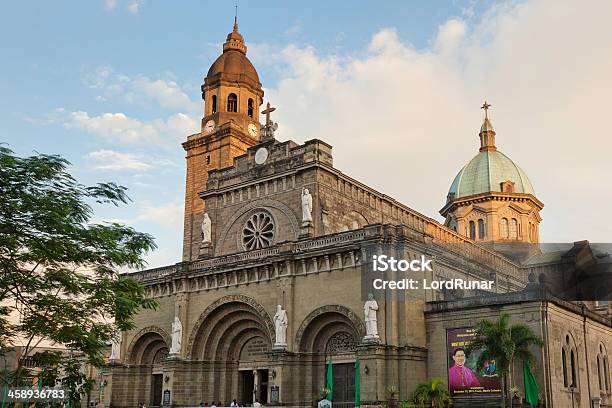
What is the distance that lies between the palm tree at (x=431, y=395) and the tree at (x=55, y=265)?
15.8m

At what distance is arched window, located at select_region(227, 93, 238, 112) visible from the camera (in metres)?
55.5

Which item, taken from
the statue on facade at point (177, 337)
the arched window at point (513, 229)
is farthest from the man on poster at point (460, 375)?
the arched window at point (513, 229)

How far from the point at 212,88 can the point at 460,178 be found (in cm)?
2809

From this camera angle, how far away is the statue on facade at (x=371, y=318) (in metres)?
33.7

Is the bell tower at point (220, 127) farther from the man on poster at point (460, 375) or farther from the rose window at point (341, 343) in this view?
the man on poster at point (460, 375)

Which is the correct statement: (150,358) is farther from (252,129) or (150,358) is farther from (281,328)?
(252,129)

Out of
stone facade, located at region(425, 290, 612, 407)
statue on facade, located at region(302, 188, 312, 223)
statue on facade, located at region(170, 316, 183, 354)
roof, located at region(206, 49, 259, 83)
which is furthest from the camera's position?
roof, located at region(206, 49, 259, 83)

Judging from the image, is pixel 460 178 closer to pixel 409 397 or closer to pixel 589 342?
pixel 589 342

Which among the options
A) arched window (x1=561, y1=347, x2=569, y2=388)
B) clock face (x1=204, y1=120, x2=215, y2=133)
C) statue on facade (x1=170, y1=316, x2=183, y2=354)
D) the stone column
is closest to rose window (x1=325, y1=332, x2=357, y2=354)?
the stone column

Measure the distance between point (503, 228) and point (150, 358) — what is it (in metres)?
35.8

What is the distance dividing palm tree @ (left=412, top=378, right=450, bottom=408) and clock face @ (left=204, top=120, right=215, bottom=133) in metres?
30.0

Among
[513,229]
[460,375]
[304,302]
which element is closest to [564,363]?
[460,375]

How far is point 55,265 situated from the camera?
19094mm

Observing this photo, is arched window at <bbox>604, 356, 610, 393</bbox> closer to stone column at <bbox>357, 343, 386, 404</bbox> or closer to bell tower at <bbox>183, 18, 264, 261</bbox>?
stone column at <bbox>357, 343, 386, 404</bbox>
